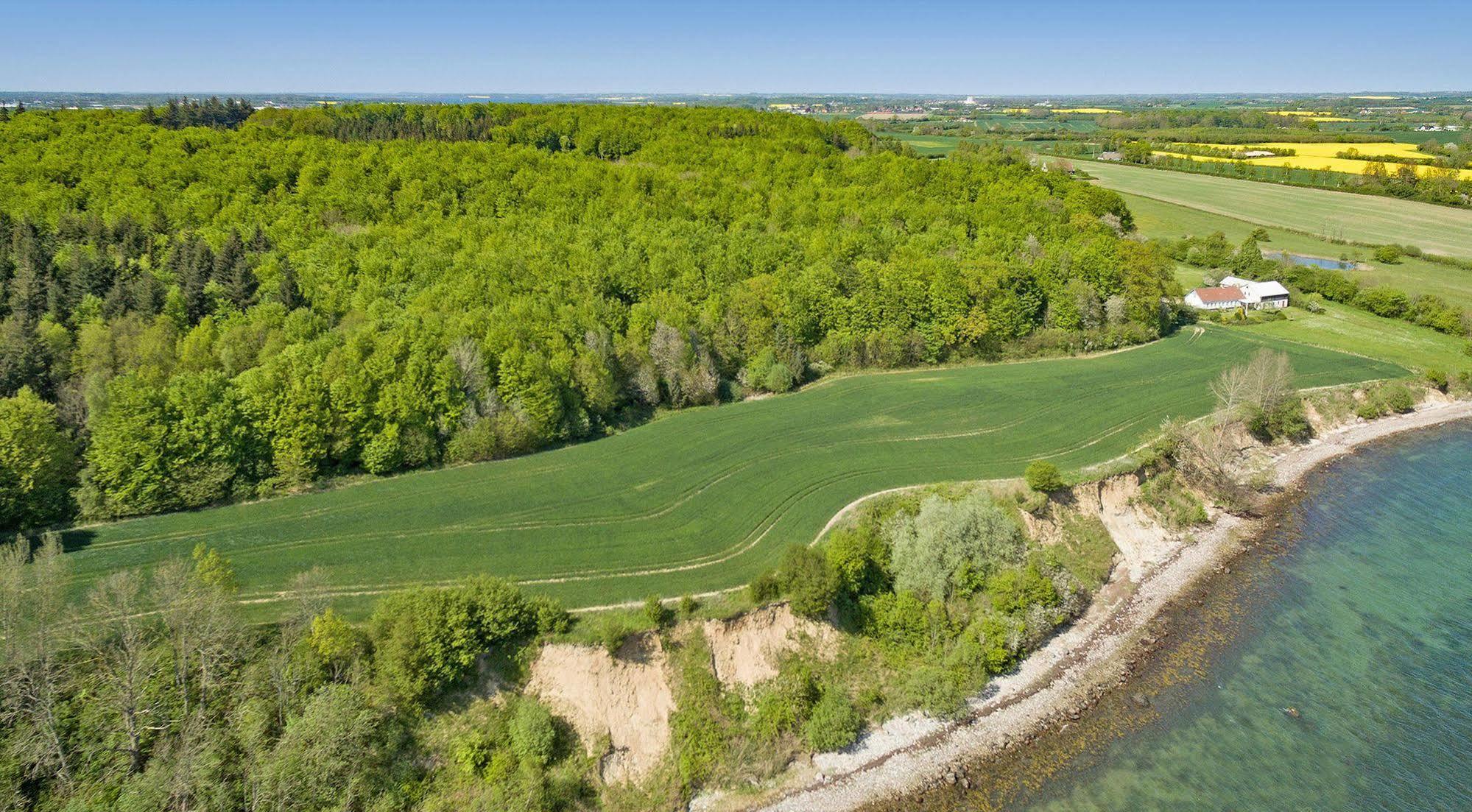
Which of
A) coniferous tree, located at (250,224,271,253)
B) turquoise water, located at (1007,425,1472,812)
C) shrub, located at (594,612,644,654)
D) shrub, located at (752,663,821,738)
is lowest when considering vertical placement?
turquoise water, located at (1007,425,1472,812)

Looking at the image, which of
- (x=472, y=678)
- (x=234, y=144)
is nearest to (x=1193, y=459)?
(x=472, y=678)

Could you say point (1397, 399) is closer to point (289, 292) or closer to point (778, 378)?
point (778, 378)

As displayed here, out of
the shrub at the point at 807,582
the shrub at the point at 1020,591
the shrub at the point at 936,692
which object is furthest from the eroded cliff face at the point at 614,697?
the shrub at the point at 1020,591

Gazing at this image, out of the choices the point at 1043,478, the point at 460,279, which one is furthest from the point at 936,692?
the point at 460,279

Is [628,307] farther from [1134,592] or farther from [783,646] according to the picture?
[1134,592]

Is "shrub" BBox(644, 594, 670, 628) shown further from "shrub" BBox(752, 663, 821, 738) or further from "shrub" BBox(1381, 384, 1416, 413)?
"shrub" BBox(1381, 384, 1416, 413)

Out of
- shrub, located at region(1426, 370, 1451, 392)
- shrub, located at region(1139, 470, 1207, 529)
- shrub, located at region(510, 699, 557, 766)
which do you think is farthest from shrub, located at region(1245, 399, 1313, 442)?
shrub, located at region(510, 699, 557, 766)

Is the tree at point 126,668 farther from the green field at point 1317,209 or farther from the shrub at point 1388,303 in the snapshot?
the green field at point 1317,209

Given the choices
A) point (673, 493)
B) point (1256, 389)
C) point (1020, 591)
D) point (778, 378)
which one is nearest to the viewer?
point (1020, 591)
